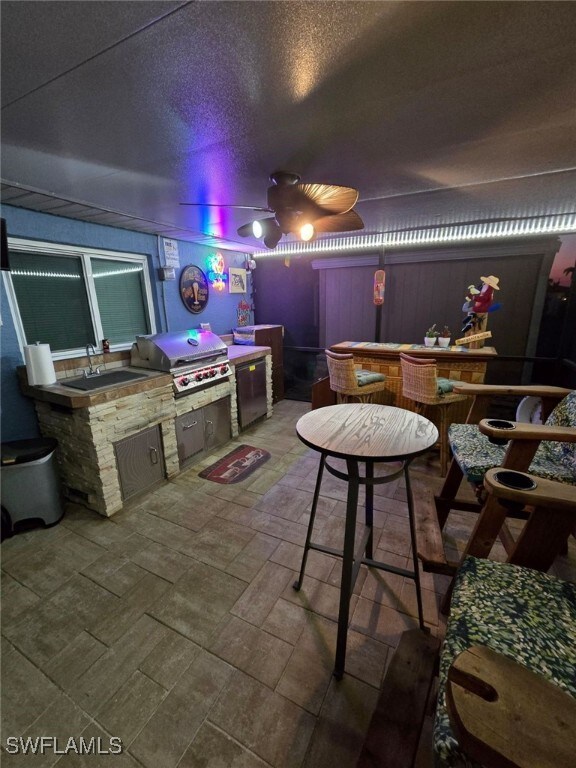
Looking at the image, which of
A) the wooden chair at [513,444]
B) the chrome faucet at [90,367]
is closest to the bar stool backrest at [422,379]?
the wooden chair at [513,444]

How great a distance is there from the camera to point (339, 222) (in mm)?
2316

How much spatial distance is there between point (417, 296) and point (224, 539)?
4.13 meters

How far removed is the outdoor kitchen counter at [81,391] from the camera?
2.33 meters

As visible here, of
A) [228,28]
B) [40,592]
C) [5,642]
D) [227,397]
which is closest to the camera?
[228,28]

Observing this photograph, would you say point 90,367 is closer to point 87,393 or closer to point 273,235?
point 87,393

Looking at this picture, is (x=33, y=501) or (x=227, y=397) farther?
(x=227, y=397)

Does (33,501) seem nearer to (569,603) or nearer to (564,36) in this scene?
(569,603)

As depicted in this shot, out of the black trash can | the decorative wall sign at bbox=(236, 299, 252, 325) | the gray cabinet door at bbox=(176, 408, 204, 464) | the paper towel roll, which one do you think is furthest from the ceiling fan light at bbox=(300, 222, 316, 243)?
the decorative wall sign at bbox=(236, 299, 252, 325)

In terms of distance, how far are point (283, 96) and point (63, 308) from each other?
8.87 ft

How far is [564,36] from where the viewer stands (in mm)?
1008

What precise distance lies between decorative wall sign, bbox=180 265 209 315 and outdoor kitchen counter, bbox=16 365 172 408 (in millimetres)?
1616

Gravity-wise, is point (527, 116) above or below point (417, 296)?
above

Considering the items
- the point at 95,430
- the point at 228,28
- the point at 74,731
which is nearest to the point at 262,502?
the point at 95,430

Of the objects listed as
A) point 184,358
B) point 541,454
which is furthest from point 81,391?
point 541,454
